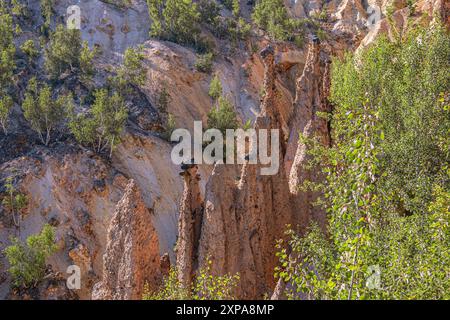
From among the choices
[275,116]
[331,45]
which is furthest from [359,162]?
[331,45]

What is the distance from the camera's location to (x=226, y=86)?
145ft

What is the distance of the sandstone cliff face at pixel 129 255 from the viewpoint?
1541cm

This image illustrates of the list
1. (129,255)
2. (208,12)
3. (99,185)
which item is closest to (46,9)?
(208,12)

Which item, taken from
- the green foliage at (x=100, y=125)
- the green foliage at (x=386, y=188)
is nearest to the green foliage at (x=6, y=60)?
the green foliage at (x=100, y=125)

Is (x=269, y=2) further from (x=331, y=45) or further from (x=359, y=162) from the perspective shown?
(x=359, y=162)

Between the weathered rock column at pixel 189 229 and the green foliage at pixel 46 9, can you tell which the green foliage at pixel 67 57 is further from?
the weathered rock column at pixel 189 229

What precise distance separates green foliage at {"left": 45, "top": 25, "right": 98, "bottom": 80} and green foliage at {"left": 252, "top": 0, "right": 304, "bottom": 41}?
68.7ft

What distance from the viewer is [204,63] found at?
43250mm

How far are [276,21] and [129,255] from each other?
135ft

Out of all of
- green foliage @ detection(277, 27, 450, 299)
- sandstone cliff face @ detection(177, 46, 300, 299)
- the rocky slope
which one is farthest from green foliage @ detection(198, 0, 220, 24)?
sandstone cliff face @ detection(177, 46, 300, 299)

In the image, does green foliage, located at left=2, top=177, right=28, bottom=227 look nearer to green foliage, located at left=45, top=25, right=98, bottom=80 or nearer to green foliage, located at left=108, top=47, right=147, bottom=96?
green foliage, located at left=108, top=47, right=147, bottom=96

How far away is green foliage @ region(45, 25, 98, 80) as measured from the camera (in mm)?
37031

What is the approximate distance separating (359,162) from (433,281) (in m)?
3.21

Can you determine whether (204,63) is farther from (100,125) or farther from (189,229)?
(189,229)
